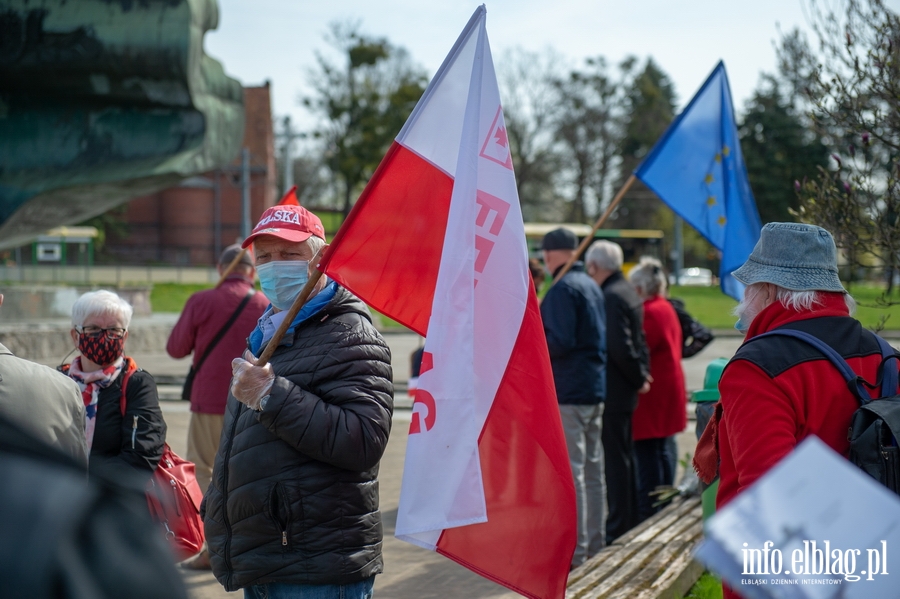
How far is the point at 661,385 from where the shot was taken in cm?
654

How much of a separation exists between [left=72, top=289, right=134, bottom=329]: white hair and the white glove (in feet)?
3.96

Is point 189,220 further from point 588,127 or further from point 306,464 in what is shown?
point 306,464

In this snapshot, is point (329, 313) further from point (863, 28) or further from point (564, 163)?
point (564, 163)

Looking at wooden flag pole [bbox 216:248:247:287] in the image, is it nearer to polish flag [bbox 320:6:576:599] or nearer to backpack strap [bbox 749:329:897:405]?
polish flag [bbox 320:6:576:599]

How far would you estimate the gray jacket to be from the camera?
2.53m

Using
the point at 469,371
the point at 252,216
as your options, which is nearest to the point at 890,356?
the point at 469,371

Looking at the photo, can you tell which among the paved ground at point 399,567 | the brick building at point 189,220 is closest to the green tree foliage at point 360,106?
the brick building at point 189,220

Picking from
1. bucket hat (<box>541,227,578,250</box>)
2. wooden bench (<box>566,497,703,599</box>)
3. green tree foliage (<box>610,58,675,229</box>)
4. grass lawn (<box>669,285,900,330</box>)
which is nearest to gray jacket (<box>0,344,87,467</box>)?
wooden bench (<box>566,497,703,599</box>)

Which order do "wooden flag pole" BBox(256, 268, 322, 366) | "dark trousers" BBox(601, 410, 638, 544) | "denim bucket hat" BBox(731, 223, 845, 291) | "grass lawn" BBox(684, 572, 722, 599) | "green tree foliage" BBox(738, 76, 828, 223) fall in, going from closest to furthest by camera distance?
"denim bucket hat" BBox(731, 223, 845, 291), "wooden flag pole" BBox(256, 268, 322, 366), "grass lawn" BBox(684, 572, 722, 599), "dark trousers" BBox(601, 410, 638, 544), "green tree foliage" BBox(738, 76, 828, 223)

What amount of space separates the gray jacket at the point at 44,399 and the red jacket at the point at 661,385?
4634 mm

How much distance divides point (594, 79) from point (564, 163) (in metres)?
5.60

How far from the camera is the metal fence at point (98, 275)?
3153 cm

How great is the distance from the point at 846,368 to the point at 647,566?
7.79ft

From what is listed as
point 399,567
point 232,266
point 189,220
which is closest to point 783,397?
point 399,567
